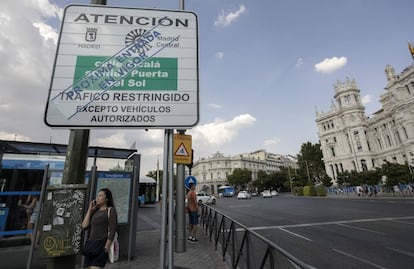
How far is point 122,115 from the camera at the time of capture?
161 cm

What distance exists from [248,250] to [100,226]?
2606mm

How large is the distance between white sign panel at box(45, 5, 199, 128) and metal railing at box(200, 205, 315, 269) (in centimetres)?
176

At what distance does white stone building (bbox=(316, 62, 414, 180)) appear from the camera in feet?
160

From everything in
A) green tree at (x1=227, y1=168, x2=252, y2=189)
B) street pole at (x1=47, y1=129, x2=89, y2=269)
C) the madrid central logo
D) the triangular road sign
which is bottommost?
street pole at (x1=47, y1=129, x2=89, y2=269)

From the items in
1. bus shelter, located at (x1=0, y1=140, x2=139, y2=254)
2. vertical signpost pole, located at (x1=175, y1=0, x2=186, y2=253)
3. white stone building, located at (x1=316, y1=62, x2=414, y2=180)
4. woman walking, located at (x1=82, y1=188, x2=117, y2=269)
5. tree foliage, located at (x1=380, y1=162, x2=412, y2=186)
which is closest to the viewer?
woman walking, located at (x1=82, y1=188, x2=117, y2=269)

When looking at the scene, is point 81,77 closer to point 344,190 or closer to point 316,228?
point 316,228

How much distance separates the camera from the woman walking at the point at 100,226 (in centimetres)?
307

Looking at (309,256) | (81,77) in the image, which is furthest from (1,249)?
(309,256)

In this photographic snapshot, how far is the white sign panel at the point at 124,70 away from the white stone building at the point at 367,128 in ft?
208

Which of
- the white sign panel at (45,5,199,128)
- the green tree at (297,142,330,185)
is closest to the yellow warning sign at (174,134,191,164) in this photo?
the white sign panel at (45,5,199,128)

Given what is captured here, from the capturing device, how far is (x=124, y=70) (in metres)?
1.71

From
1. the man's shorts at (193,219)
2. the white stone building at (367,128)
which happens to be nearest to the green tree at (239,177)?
the white stone building at (367,128)

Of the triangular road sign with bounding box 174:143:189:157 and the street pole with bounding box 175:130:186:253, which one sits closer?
the street pole with bounding box 175:130:186:253

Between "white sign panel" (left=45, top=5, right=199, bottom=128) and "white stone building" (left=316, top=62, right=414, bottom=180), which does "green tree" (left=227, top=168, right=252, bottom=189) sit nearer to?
"white stone building" (left=316, top=62, right=414, bottom=180)
